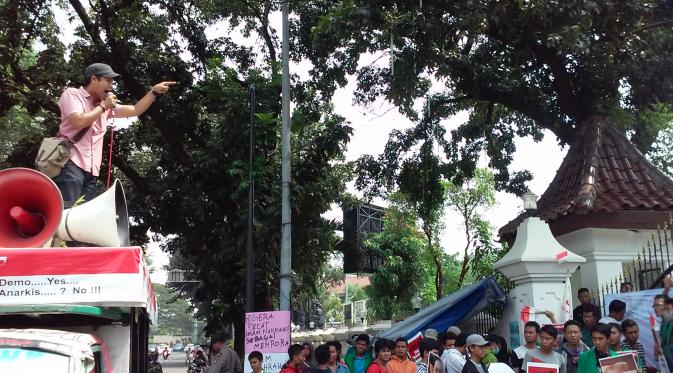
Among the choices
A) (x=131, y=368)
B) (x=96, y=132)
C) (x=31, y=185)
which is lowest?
(x=131, y=368)

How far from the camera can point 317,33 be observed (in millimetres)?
10148

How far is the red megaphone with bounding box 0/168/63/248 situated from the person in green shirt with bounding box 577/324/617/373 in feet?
15.4

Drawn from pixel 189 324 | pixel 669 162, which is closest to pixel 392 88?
pixel 669 162

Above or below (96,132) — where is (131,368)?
below

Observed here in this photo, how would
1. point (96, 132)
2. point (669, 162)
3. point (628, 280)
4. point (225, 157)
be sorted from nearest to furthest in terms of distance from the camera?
point (96, 132)
point (628, 280)
point (225, 157)
point (669, 162)

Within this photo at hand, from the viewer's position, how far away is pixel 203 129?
50.6 ft

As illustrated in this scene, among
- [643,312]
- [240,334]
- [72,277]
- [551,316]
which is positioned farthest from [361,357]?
[240,334]

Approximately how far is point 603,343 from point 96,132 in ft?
16.9

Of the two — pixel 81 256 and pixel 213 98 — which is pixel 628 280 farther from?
pixel 213 98

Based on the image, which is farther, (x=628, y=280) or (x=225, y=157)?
(x=225, y=157)

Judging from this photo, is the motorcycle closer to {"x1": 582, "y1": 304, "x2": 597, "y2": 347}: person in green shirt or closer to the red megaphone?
{"x1": 582, "y1": 304, "x2": 597, "y2": 347}: person in green shirt

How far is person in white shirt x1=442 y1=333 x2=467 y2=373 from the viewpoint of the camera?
6.78 meters

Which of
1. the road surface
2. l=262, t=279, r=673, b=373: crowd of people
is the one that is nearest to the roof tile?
l=262, t=279, r=673, b=373: crowd of people

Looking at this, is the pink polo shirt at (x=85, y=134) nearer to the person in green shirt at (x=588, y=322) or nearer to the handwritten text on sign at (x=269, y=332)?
the handwritten text on sign at (x=269, y=332)
